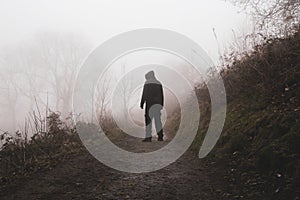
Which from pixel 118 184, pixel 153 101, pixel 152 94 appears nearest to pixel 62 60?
pixel 152 94

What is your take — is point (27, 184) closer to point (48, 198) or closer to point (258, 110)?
point (48, 198)

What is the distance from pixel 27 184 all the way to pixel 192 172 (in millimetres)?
2570

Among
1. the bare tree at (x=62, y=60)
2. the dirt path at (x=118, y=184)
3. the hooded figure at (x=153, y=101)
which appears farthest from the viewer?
the bare tree at (x=62, y=60)

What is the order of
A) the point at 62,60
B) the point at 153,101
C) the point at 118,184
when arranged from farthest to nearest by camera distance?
the point at 62,60 < the point at 153,101 < the point at 118,184

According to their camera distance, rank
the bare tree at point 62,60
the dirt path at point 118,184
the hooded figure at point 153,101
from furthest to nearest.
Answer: the bare tree at point 62,60, the hooded figure at point 153,101, the dirt path at point 118,184

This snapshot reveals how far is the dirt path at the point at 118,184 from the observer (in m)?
3.99

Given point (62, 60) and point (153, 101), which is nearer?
point (153, 101)

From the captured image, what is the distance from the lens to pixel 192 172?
203 inches

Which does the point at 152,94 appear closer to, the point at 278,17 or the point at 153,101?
the point at 153,101

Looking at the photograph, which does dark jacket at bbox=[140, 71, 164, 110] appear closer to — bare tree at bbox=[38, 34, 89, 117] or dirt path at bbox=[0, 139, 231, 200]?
dirt path at bbox=[0, 139, 231, 200]

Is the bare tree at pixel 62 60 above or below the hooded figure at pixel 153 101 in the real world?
above

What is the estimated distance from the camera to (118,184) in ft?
14.5

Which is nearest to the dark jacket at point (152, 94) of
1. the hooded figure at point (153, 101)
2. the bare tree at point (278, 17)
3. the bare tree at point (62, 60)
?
the hooded figure at point (153, 101)

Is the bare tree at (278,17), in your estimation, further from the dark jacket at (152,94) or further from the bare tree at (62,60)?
the bare tree at (62,60)
